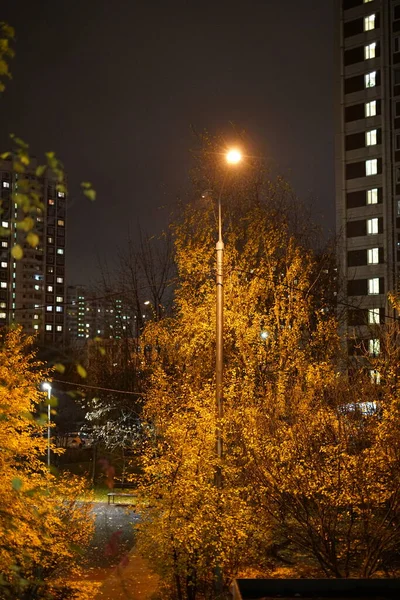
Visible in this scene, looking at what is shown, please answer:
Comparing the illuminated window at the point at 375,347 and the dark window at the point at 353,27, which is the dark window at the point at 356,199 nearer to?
the dark window at the point at 353,27

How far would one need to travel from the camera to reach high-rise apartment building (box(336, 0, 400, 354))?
55875mm

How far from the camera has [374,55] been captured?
57.3 meters

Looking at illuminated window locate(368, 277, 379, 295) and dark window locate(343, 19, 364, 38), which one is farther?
dark window locate(343, 19, 364, 38)

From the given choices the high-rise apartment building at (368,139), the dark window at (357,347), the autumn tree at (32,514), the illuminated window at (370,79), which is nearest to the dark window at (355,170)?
the high-rise apartment building at (368,139)

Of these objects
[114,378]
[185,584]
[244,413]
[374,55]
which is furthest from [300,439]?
[374,55]

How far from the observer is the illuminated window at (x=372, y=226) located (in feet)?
184

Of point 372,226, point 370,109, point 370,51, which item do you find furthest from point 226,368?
point 370,51

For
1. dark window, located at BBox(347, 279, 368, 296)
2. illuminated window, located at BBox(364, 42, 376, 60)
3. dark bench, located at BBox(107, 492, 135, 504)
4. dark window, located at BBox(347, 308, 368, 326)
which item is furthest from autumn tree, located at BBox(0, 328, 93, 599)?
illuminated window, located at BBox(364, 42, 376, 60)

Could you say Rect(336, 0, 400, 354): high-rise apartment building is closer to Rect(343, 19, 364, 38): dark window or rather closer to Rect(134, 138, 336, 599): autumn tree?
Rect(343, 19, 364, 38): dark window

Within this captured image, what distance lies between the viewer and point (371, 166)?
187 ft

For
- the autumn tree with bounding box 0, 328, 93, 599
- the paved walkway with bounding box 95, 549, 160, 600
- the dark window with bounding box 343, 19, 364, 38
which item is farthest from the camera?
the dark window with bounding box 343, 19, 364, 38

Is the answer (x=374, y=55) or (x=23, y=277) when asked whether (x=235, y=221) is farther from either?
(x=23, y=277)

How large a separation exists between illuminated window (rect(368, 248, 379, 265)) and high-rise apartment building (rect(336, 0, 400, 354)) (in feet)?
0.26

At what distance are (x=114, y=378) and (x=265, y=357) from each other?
63.3 feet
